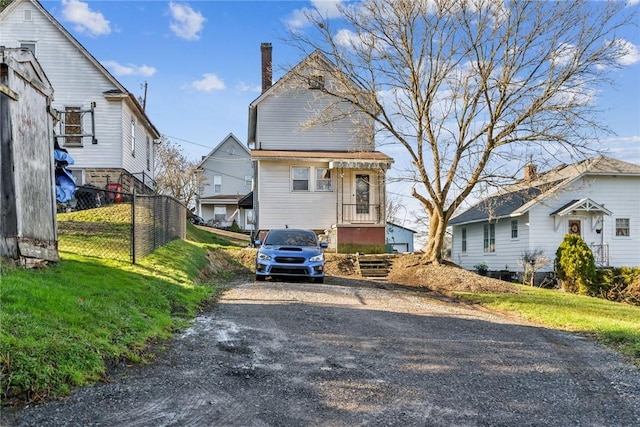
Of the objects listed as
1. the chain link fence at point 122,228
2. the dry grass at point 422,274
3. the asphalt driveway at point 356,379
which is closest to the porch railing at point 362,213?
the dry grass at point 422,274

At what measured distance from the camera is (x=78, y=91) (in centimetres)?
2211

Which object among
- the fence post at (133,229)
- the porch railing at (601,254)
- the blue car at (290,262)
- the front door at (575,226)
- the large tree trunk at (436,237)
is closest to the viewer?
the fence post at (133,229)

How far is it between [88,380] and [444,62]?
15.7 m

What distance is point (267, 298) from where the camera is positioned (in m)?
11.0

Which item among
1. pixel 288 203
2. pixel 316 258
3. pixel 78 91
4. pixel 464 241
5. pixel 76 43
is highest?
pixel 76 43

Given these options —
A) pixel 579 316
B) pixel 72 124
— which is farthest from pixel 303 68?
pixel 579 316

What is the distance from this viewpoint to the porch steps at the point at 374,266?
749 inches

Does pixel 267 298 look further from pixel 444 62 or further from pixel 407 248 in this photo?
pixel 407 248

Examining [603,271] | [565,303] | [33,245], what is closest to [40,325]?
[33,245]

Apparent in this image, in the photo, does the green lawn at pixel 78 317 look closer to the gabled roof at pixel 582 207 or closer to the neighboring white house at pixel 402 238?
the gabled roof at pixel 582 207

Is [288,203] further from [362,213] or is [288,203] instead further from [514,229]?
[514,229]

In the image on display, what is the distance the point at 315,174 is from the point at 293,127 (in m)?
2.77

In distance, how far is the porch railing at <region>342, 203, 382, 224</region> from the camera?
22.8 metres

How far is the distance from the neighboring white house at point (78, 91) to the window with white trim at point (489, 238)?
2003 centimetres
